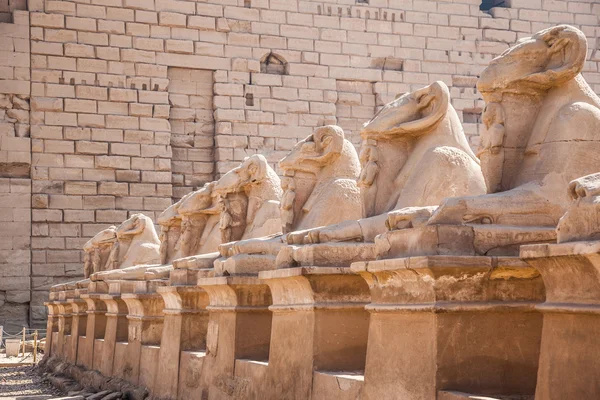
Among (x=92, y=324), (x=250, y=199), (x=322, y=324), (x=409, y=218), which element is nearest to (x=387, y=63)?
(x=92, y=324)

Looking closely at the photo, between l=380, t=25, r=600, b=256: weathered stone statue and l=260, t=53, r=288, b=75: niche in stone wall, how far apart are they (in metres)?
16.5

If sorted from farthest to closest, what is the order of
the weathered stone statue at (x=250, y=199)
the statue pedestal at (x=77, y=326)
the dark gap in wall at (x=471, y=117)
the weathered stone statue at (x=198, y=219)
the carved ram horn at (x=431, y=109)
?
the dark gap in wall at (x=471, y=117)
the statue pedestal at (x=77, y=326)
the weathered stone statue at (x=198, y=219)
the weathered stone statue at (x=250, y=199)
the carved ram horn at (x=431, y=109)

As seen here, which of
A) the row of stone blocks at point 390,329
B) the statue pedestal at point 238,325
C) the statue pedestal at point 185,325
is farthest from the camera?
the statue pedestal at point 185,325

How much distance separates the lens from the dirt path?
11406 mm

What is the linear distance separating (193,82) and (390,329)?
16.5m

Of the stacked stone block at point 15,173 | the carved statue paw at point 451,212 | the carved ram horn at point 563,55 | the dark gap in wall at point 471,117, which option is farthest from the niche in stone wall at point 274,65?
the carved statue paw at point 451,212

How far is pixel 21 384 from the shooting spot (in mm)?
12875

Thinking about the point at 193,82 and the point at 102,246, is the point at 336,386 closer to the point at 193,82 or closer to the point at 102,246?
the point at 102,246

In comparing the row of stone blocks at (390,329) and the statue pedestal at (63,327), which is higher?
the row of stone blocks at (390,329)

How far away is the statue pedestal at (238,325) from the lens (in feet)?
20.7

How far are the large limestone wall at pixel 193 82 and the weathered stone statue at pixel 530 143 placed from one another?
1548 centimetres

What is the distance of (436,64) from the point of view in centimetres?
2172

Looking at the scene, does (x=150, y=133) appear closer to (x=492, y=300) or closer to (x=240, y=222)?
(x=240, y=222)

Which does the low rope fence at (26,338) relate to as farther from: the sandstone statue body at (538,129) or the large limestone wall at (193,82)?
the sandstone statue body at (538,129)
